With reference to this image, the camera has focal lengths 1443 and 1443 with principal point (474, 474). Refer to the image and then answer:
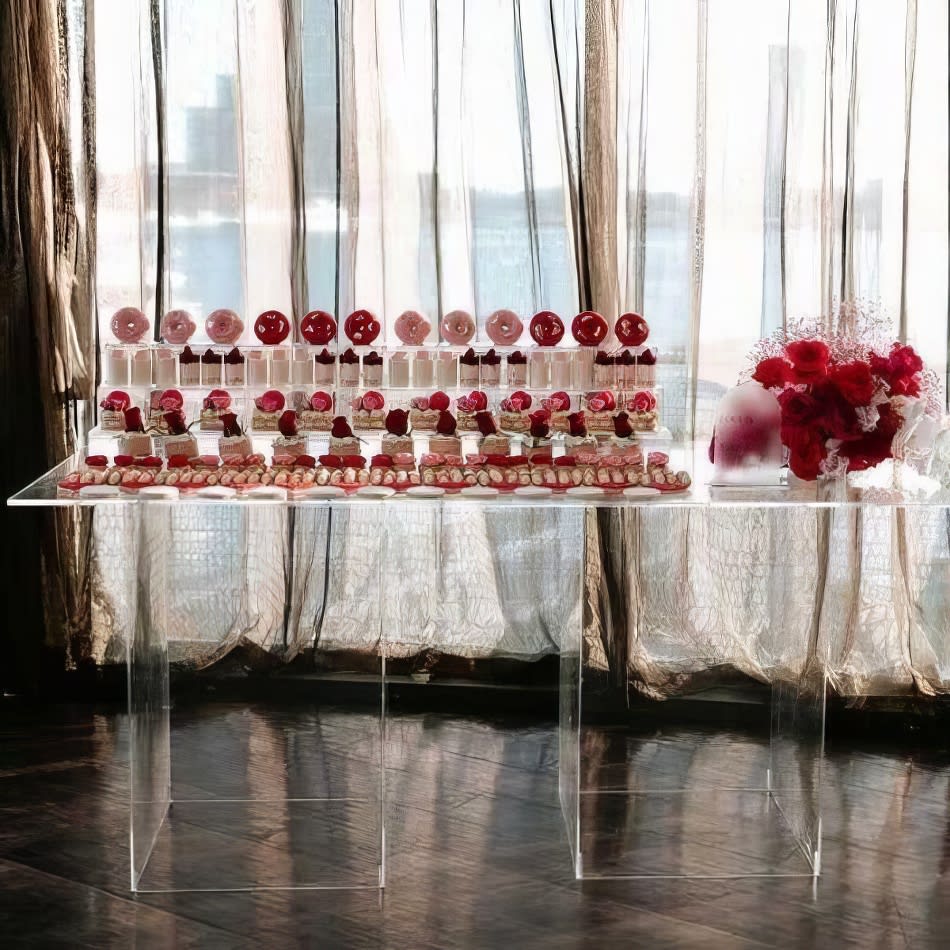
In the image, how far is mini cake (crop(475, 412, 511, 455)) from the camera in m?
3.61

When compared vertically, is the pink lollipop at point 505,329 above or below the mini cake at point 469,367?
above

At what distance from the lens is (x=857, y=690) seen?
4520 millimetres

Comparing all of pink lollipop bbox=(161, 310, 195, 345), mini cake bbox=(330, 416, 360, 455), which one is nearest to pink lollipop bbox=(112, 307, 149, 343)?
pink lollipop bbox=(161, 310, 195, 345)

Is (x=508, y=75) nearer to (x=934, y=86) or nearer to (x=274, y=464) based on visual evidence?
(x=934, y=86)

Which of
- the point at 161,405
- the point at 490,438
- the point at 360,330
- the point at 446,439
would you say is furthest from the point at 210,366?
the point at 490,438

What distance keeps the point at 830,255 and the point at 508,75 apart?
1.14 metres

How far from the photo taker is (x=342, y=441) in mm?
3617

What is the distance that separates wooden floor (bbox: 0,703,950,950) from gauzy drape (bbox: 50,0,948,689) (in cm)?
81

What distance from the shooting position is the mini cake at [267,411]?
144 inches

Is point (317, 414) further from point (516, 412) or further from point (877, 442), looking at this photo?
point (877, 442)

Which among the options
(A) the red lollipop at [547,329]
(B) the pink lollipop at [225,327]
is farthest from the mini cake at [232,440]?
(A) the red lollipop at [547,329]

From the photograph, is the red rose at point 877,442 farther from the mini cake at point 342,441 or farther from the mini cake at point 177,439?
the mini cake at point 177,439

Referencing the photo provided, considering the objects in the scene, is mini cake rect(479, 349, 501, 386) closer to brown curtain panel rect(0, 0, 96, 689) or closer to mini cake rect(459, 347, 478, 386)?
mini cake rect(459, 347, 478, 386)

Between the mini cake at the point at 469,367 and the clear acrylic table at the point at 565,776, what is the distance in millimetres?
392
